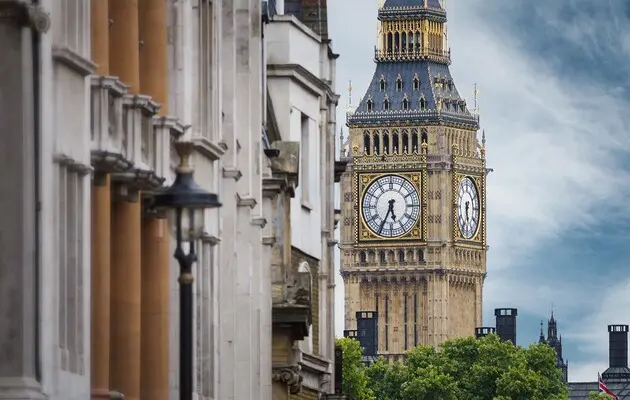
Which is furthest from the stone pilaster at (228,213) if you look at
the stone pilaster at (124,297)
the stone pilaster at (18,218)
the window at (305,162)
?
the window at (305,162)

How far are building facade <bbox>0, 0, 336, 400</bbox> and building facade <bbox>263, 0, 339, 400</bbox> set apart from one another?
337 centimetres

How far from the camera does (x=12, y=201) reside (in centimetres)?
1911

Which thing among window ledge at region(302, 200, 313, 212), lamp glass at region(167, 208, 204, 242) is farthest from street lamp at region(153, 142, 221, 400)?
window ledge at region(302, 200, 313, 212)

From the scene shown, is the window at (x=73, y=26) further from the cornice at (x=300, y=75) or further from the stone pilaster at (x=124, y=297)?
the cornice at (x=300, y=75)

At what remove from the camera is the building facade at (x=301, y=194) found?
4000 centimetres

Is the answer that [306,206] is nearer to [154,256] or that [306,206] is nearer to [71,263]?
[154,256]

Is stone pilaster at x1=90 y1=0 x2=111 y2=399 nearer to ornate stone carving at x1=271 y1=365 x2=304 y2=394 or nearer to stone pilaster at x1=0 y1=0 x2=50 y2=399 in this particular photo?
stone pilaster at x1=0 y1=0 x2=50 y2=399

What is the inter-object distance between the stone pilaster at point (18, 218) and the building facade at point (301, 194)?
18.4 meters

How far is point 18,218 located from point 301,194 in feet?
93.1

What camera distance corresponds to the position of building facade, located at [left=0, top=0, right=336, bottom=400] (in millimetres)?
19234

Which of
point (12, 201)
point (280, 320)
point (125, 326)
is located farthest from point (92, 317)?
point (280, 320)

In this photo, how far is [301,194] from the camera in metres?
47.5

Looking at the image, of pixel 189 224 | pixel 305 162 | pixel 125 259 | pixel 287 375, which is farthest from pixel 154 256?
pixel 305 162

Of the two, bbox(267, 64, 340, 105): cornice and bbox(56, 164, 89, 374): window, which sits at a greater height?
bbox(267, 64, 340, 105): cornice
